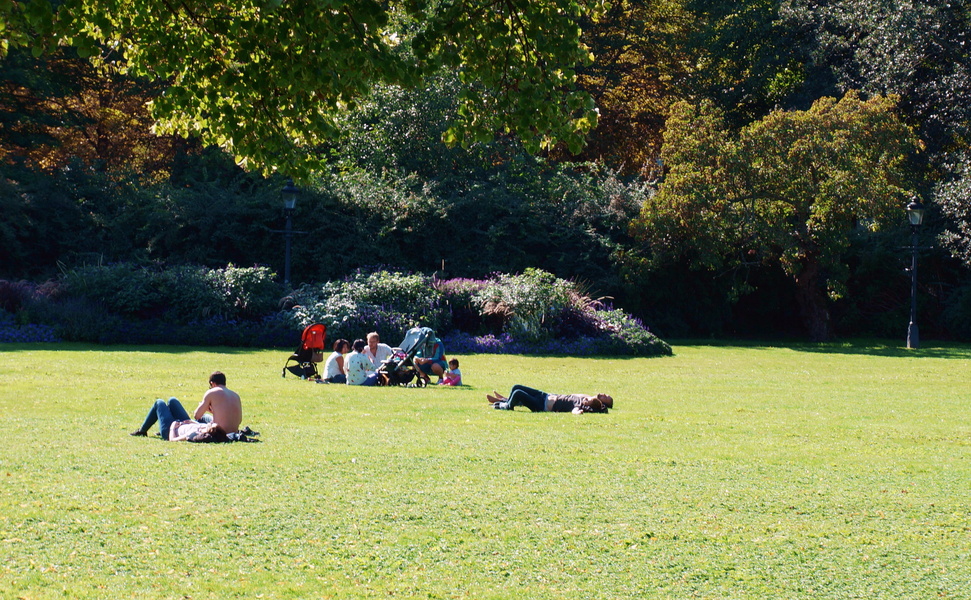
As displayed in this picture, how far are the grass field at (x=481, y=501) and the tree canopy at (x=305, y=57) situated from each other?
3.30 meters

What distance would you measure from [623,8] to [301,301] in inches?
857

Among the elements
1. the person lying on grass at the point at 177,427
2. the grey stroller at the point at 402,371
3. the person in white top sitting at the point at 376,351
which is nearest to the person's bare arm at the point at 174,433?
the person lying on grass at the point at 177,427

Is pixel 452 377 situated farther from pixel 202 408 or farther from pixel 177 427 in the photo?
pixel 177 427

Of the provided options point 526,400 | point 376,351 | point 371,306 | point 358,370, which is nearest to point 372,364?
point 358,370

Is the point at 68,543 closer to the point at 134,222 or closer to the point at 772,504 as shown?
the point at 772,504

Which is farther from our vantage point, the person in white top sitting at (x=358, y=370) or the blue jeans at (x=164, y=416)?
the person in white top sitting at (x=358, y=370)

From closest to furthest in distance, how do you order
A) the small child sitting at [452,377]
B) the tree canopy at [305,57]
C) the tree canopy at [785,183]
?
1. the tree canopy at [305,57]
2. the small child sitting at [452,377]
3. the tree canopy at [785,183]

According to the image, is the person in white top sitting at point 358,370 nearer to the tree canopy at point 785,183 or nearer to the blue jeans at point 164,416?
the blue jeans at point 164,416

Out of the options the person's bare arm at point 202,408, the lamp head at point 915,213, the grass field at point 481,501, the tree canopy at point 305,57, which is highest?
the lamp head at point 915,213

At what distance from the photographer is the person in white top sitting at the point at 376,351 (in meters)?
17.6

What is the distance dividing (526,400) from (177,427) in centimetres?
508

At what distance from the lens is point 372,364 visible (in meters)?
17.2

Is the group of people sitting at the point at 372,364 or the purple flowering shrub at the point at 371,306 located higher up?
the purple flowering shrub at the point at 371,306

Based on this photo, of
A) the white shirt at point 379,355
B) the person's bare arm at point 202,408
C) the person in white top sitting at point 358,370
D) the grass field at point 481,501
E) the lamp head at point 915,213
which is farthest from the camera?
the lamp head at point 915,213
